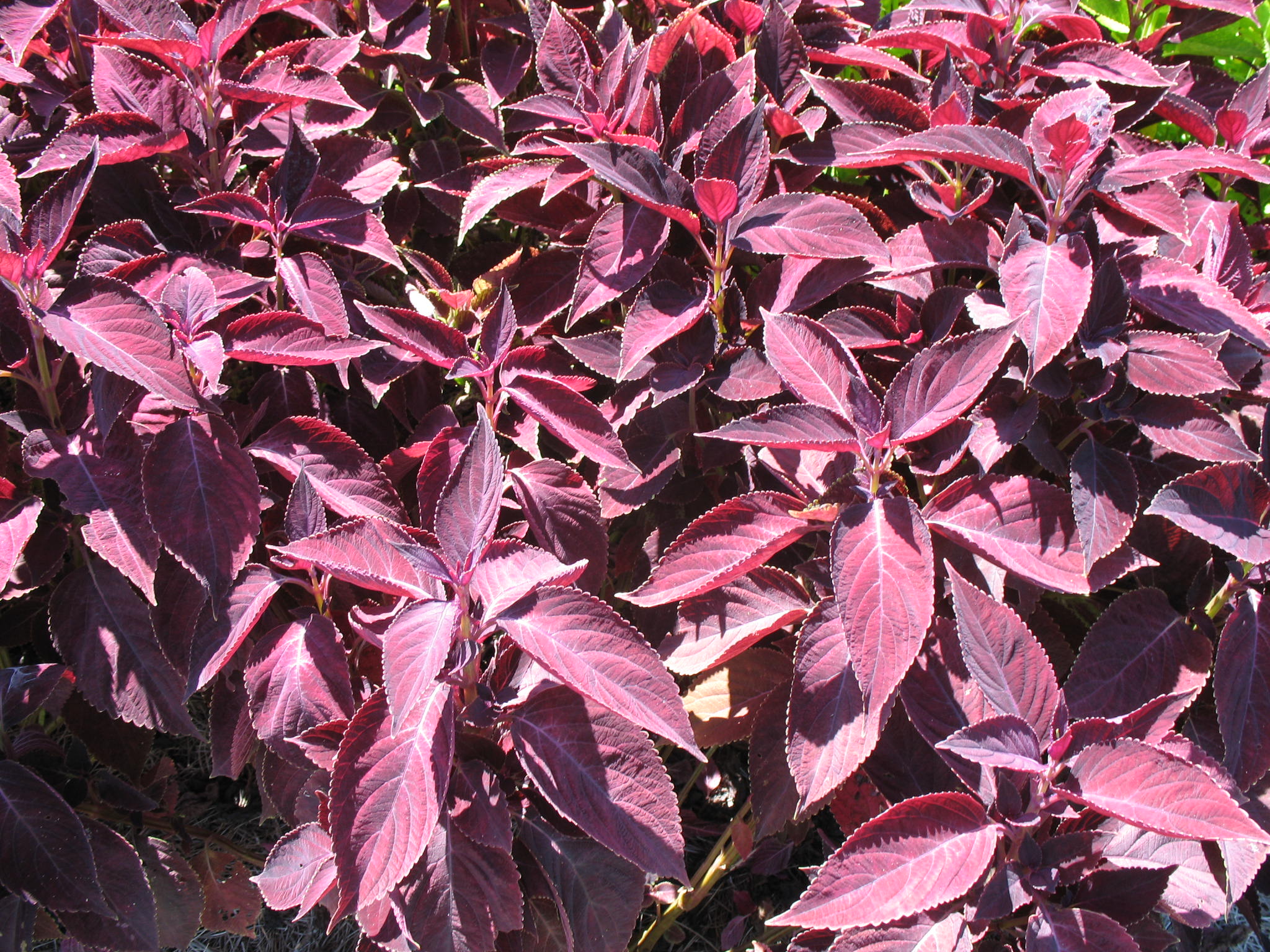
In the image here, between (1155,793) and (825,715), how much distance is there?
38 centimetres

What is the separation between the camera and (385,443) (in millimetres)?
1701

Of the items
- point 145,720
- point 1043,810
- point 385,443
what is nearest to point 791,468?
point 1043,810

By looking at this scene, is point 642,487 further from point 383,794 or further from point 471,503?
point 383,794

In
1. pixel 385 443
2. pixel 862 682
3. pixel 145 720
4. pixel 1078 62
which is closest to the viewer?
pixel 862 682

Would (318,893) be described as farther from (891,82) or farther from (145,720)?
(891,82)

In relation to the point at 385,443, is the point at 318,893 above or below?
below

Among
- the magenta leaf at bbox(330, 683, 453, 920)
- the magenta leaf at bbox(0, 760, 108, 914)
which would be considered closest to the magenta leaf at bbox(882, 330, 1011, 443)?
the magenta leaf at bbox(330, 683, 453, 920)

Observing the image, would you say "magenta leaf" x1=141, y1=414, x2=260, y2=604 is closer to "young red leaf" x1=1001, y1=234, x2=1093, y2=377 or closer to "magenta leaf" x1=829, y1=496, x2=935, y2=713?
"magenta leaf" x1=829, y1=496, x2=935, y2=713

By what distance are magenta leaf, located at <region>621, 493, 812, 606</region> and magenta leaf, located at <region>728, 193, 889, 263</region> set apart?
37cm

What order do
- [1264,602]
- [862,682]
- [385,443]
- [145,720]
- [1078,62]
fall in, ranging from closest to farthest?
[862,682]
[1264,602]
[145,720]
[1078,62]
[385,443]

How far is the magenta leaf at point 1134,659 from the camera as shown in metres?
1.29

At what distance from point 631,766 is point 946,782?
18.3 inches

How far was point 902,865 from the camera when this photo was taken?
1.12m

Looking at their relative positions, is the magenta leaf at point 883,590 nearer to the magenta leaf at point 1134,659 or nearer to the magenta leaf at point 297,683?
the magenta leaf at point 1134,659
